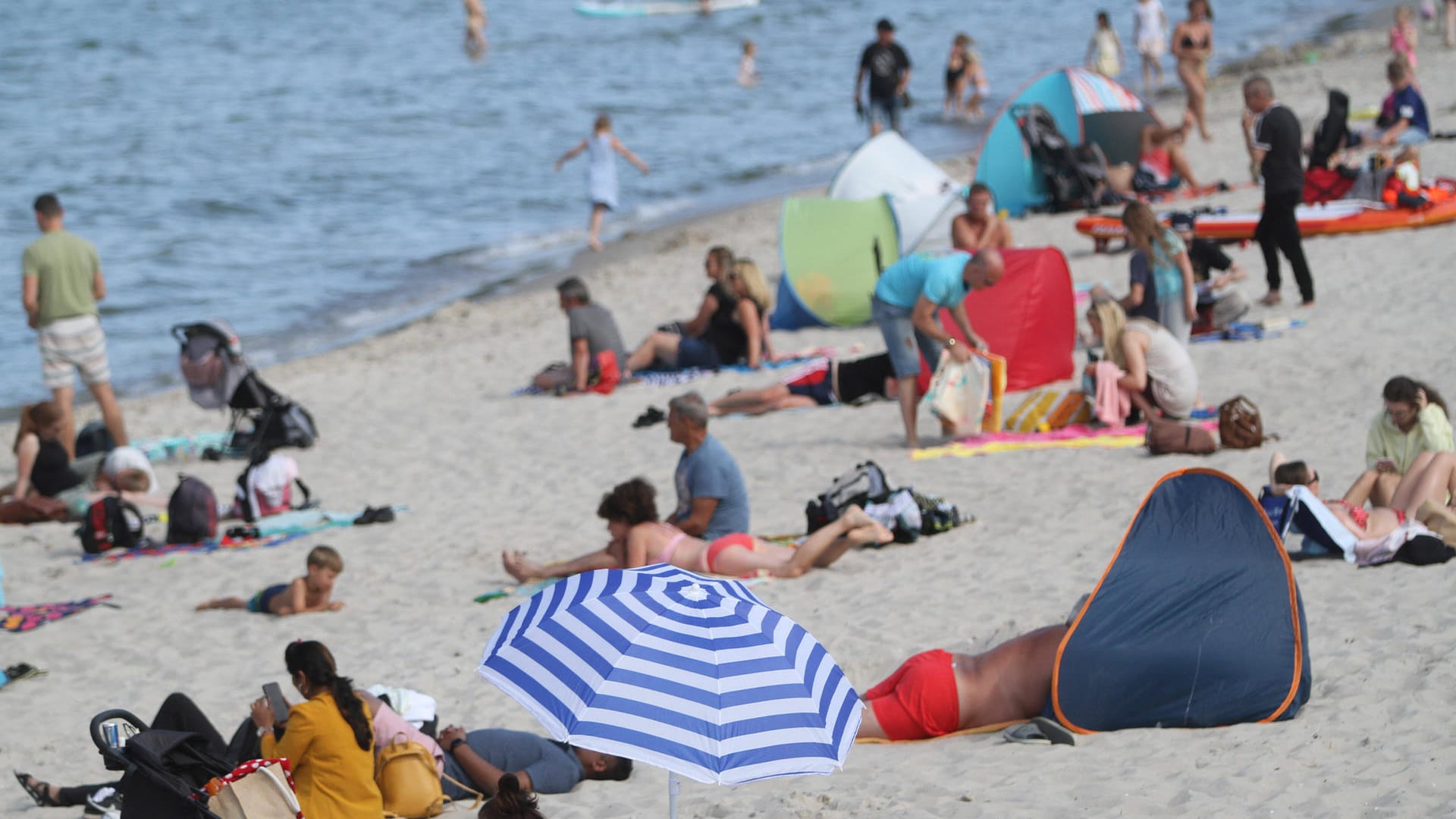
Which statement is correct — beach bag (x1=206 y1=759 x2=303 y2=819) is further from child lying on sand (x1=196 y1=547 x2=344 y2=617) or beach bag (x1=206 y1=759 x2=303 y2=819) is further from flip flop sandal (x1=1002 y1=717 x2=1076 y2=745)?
child lying on sand (x1=196 y1=547 x2=344 y2=617)

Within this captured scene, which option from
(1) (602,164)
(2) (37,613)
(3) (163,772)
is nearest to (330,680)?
(3) (163,772)

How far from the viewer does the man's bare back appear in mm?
4730

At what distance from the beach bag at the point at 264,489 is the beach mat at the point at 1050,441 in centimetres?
356

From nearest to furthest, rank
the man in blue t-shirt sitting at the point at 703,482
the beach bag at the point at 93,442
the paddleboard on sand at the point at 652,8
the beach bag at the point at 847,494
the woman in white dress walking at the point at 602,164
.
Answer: the man in blue t-shirt sitting at the point at 703,482 → the beach bag at the point at 847,494 → the beach bag at the point at 93,442 → the woman in white dress walking at the point at 602,164 → the paddleboard on sand at the point at 652,8

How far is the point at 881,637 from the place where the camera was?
5.83 m

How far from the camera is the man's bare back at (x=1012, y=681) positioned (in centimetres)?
473

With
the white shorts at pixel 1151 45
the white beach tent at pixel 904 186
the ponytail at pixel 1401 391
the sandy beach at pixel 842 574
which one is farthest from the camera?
the white shorts at pixel 1151 45

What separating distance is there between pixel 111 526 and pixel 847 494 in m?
4.06

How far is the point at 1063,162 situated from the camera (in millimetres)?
14555

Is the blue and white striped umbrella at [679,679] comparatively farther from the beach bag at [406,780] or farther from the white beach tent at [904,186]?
the white beach tent at [904,186]

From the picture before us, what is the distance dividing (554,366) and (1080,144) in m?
6.41

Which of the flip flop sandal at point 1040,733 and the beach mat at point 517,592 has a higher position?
the flip flop sandal at point 1040,733

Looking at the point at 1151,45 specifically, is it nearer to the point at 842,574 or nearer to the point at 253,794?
the point at 842,574

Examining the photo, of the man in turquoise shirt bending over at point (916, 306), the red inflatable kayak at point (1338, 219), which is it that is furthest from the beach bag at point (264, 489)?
the red inflatable kayak at point (1338, 219)
